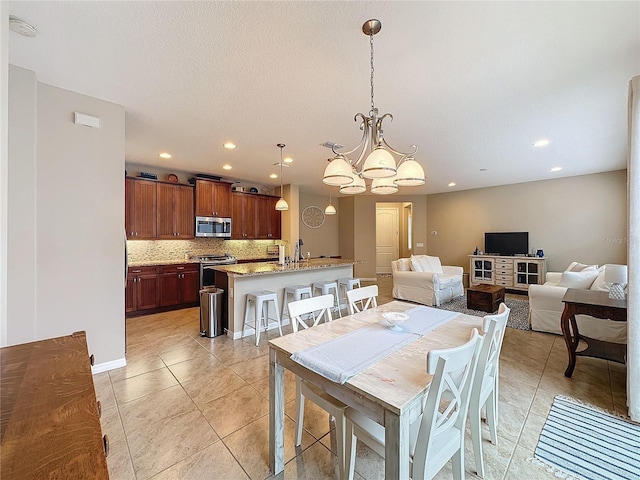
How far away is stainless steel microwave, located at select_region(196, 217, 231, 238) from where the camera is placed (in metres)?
5.52

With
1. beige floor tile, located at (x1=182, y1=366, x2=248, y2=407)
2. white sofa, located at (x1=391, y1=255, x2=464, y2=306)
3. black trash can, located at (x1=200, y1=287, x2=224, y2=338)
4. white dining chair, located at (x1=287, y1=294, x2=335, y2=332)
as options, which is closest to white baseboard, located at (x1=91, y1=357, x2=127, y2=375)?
beige floor tile, located at (x1=182, y1=366, x2=248, y2=407)

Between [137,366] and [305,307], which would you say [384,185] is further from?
[137,366]

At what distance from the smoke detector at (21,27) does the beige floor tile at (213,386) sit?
2.83 meters

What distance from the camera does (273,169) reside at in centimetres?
528

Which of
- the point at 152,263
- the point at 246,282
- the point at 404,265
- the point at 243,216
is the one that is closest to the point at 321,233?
the point at 243,216

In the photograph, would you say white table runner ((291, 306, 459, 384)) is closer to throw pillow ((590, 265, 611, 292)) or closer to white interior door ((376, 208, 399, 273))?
throw pillow ((590, 265, 611, 292))

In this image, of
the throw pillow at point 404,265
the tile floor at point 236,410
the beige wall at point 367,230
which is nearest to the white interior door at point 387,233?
the beige wall at point 367,230

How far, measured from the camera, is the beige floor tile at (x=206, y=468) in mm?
1549

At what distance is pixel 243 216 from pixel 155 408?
177 inches

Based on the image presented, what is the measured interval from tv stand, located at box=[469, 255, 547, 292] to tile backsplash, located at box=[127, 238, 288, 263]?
501 cm

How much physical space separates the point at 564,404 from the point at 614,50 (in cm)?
271

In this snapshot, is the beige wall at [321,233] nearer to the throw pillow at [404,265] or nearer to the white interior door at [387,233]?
the white interior door at [387,233]

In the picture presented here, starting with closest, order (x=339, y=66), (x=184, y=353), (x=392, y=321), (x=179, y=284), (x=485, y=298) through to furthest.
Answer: (x=392, y=321) < (x=339, y=66) < (x=184, y=353) < (x=485, y=298) < (x=179, y=284)

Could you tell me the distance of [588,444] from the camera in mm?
1797
